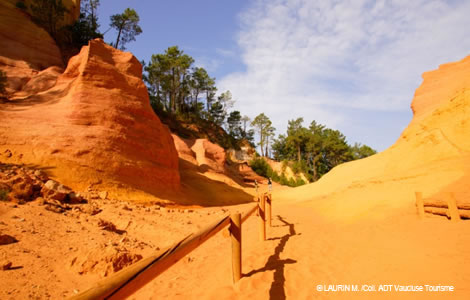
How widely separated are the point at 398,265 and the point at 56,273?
5.63m

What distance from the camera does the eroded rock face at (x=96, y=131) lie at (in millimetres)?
9484

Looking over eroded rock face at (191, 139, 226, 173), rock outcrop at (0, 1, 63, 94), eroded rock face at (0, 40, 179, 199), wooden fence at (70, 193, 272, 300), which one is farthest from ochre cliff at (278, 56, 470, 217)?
rock outcrop at (0, 1, 63, 94)

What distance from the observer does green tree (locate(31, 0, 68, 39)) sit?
2383 cm

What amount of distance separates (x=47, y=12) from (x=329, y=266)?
34133mm

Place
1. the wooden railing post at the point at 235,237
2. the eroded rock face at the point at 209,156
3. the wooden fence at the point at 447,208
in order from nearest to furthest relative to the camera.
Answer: the wooden railing post at the point at 235,237, the wooden fence at the point at 447,208, the eroded rock face at the point at 209,156

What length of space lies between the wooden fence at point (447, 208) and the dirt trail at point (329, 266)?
337 mm

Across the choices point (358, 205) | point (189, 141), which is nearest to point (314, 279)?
point (358, 205)

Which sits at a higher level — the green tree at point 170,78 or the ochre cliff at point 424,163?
the green tree at point 170,78

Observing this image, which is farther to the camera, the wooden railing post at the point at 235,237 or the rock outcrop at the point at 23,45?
the rock outcrop at the point at 23,45

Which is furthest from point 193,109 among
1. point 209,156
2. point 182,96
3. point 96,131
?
point 96,131

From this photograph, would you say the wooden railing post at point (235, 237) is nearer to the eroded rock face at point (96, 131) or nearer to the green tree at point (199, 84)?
the eroded rock face at point (96, 131)

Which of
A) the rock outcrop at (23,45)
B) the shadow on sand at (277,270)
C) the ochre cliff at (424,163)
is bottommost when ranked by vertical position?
the shadow on sand at (277,270)

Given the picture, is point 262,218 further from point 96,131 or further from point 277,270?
point 96,131

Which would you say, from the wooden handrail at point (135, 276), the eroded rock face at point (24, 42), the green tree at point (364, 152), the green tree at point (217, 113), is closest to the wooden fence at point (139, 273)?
the wooden handrail at point (135, 276)
